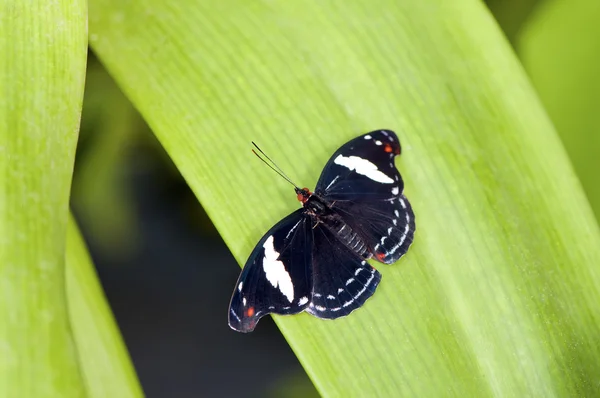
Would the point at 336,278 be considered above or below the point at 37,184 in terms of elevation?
below

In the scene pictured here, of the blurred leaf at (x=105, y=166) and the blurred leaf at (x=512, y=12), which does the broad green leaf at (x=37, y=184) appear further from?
the blurred leaf at (x=512, y=12)

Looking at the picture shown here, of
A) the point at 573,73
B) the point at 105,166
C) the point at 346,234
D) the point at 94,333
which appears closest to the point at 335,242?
the point at 346,234

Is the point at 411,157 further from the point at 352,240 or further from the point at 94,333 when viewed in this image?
the point at 94,333

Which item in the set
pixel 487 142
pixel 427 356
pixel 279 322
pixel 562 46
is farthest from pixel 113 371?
pixel 562 46

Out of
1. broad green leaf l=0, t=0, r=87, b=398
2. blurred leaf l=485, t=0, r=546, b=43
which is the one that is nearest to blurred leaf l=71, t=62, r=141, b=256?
broad green leaf l=0, t=0, r=87, b=398

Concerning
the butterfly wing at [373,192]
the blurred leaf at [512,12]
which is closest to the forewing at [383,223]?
the butterfly wing at [373,192]
